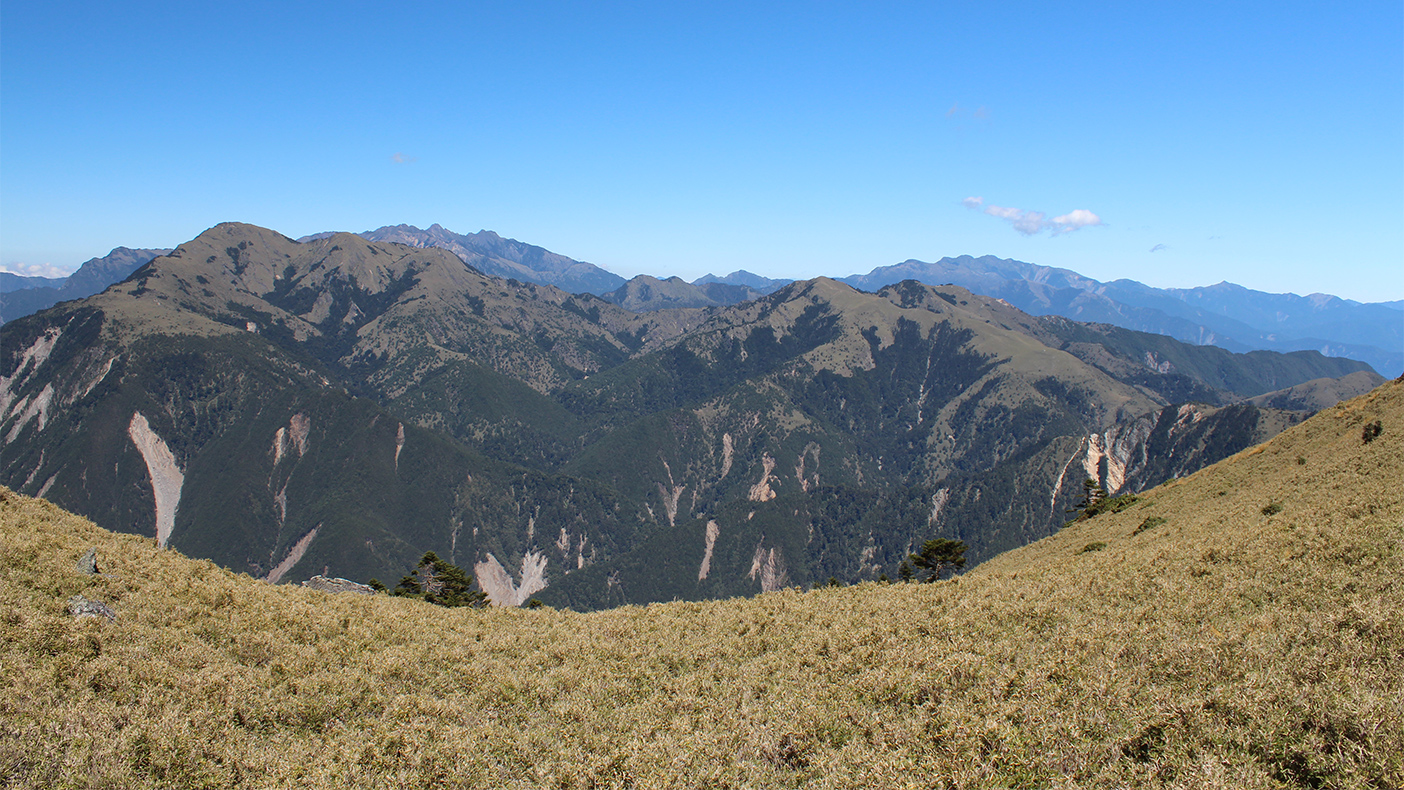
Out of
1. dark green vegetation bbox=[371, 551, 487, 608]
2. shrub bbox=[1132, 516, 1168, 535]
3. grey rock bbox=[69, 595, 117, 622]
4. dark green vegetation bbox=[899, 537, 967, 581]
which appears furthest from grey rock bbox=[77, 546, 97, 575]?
dark green vegetation bbox=[899, 537, 967, 581]

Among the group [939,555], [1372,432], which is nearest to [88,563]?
[939,555]

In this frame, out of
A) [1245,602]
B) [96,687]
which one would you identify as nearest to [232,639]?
[96,687]

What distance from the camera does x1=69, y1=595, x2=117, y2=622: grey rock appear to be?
86.6 ft

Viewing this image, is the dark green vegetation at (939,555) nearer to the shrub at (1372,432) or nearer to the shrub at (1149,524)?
the shrub at (1149,524)

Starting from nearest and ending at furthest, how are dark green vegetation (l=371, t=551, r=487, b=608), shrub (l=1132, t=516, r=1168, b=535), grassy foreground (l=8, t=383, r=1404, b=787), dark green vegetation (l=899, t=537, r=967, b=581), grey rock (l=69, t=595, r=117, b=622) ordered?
1. grassy foreground (l=8, t=383, r=1404, b=787)
2. grey rock (l=69, t=595, r=117, b=622)
3. shrub (l=1132, t=516, r=1168, b=535)
4. dark green vegetation (l=899, t=537, r=967, b=581)
5. dark green vegetation (l=371, t=551, r=487, b=608)

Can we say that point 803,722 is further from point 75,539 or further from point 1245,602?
point 75,539

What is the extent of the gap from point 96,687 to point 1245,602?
141ft

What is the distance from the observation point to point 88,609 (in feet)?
87.6

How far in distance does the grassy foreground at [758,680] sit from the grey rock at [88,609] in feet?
1.31

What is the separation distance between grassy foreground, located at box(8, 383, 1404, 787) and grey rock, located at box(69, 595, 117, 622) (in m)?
0.40

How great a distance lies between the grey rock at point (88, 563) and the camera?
30266 mm

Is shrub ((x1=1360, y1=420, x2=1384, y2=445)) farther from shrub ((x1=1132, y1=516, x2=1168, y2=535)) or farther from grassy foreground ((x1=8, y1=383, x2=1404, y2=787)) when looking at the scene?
shrub ((x1=1132, y1=516, x2=1168, y2=535))

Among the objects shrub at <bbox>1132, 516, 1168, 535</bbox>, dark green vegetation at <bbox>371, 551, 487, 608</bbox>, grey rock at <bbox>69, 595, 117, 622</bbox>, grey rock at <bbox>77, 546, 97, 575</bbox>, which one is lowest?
dark green vegetation at <bbox>371, 551, 487, 608</bbox>

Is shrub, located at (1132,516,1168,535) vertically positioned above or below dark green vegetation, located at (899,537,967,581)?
above
